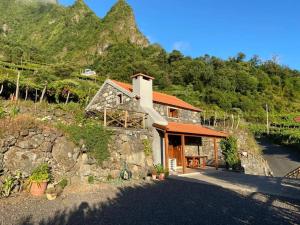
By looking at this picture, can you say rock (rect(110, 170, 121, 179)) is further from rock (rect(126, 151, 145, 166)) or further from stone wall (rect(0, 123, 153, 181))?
rock (rect(126, 151, 145, 166))

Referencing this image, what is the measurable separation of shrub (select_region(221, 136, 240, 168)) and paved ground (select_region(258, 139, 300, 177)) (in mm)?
6603

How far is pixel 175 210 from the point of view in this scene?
26.3 ft

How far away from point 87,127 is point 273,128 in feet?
113

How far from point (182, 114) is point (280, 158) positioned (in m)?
14.6

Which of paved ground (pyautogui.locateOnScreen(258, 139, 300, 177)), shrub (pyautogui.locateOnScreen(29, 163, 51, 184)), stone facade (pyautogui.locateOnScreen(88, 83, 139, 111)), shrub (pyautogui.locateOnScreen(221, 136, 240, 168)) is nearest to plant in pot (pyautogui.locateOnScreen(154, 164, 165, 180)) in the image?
stone facade (pyautogui.locateOnScreen(88, 83, 139, 111))

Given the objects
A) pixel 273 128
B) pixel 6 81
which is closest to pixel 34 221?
pixel 6 81

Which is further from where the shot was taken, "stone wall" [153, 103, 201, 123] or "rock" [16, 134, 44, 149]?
"stone wall" [153, 103, 201, 123]

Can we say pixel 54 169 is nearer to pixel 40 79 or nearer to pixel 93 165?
pixel 93 165

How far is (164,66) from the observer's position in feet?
190

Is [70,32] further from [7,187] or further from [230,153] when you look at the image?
[7,187]

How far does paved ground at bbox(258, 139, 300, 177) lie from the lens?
25.8m

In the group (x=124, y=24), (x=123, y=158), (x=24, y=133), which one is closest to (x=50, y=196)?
(x=24, y=133)

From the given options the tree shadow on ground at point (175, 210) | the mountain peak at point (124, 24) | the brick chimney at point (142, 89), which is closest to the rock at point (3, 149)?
the tree shadow on ground at point (175, 210)

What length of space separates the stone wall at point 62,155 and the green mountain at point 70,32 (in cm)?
4546
